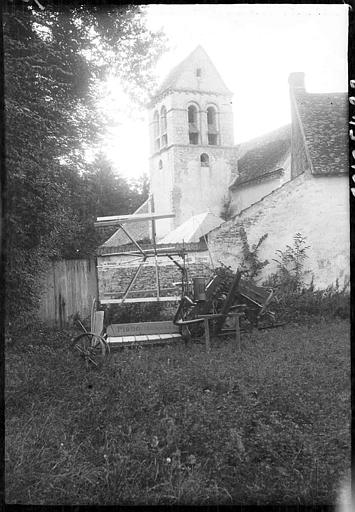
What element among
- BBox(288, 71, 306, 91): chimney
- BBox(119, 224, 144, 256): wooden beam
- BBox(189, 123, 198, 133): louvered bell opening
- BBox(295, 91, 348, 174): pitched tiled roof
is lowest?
BBox(119, 224, 144, 256): wooden beam

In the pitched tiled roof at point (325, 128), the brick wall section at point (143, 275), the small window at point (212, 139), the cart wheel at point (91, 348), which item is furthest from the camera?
the small window at point (212, 139)

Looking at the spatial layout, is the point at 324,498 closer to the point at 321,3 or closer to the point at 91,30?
the point at 321,3

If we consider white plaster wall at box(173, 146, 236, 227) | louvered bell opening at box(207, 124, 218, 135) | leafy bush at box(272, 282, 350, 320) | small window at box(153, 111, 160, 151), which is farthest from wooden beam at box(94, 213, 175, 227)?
leafy bush at box(272, 282, 350, 320)

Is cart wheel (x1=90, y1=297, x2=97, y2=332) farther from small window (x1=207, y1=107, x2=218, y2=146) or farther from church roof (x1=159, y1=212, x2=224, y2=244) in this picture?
small window (x1=207, y1=107, x2=218, y2=146)

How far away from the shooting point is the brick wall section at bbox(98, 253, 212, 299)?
16.7 ft

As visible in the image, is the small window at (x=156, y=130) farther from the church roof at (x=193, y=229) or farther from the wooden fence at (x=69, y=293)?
the wooden fence at (x=69, y=293)

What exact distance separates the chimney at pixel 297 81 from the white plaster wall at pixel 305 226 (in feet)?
3.13

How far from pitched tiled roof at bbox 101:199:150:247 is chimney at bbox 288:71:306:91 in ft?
6.31

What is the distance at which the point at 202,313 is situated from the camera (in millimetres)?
6230

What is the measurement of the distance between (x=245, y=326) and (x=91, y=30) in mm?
3811

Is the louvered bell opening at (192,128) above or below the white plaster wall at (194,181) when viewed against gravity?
above

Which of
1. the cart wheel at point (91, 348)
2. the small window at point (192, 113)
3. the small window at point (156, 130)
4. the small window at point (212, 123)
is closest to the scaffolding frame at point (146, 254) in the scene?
the cart wheel at point (91, 348)

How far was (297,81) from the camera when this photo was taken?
4.80 m

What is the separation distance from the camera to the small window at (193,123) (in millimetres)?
6004
